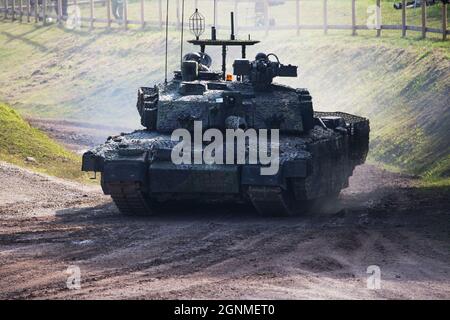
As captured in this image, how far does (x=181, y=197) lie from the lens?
911 inches

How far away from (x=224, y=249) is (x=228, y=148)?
3.11 m

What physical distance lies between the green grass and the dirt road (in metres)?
2.80

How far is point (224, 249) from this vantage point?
2022 cm

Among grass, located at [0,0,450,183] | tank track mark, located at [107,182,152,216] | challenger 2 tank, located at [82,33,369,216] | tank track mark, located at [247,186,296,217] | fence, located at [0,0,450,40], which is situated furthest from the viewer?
fence, located at [0,0,450,40]

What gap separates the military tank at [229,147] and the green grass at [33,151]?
4189mm

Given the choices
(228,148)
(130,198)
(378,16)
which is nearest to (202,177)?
(228,148)

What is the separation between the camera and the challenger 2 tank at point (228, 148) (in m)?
22.7

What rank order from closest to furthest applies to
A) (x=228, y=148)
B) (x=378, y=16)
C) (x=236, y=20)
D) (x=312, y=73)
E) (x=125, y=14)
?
(x=228, y=148)
(x=312, y=73)
(x=378, y=16)
(x=236, y=20)
(x=125, y=14)

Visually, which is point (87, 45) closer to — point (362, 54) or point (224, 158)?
point (362, 54)

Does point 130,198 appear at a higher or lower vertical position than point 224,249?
higher

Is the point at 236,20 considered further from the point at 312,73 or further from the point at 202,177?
the point at 202,177

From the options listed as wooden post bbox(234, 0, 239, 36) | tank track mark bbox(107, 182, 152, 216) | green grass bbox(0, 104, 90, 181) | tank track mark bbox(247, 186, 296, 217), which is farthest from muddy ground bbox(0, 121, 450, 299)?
wooden post bbox(234, 0, 239, 36)

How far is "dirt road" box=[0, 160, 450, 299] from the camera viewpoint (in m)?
17.2

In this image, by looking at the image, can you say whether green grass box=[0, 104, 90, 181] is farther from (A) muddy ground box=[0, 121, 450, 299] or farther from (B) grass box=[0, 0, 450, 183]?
(B) grass box=[0, 0, 450, 183]
